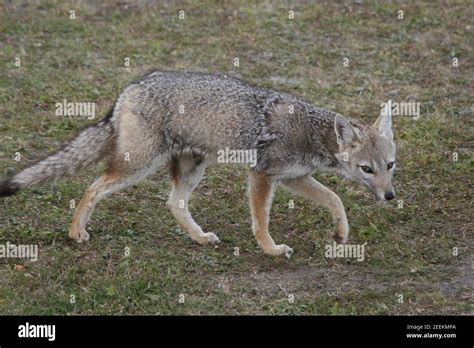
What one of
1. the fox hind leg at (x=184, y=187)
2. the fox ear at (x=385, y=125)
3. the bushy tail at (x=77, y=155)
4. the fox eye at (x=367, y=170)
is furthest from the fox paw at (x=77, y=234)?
the fox ear at (x=385, y=125)

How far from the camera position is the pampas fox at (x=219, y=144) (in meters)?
8.55

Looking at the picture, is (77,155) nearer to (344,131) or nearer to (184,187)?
(184,187)

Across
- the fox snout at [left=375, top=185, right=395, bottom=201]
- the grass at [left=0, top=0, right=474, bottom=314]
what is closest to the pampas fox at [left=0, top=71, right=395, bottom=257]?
the fox snout at [left=375, top=185, right=395, bottom=201]

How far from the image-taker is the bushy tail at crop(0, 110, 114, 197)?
8602 millimetres

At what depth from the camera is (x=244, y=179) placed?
34.6ft

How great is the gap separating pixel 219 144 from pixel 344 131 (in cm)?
129

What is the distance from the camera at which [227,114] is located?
8.84 m

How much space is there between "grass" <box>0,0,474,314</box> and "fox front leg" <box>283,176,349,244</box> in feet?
0.90

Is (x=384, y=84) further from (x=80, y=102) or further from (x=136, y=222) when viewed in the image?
(x=136, y=222)

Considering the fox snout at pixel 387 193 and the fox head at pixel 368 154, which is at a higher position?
the fox head at pixel 368 154

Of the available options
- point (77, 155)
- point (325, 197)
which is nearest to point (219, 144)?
point (325, 197)

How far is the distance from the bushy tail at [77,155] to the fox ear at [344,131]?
7.58 ft

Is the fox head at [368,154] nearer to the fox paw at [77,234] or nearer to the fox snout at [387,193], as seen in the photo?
the fox snout at [387,193]

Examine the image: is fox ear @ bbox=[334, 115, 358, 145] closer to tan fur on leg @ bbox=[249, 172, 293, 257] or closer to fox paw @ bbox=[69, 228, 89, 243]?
tan fur on leg @ bbox=[249, 172, 293, 257]
